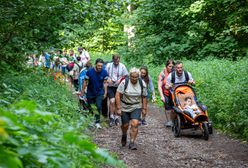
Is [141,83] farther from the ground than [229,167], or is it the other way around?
[141,83]

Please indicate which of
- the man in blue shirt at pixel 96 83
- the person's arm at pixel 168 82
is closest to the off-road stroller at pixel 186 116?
the person's arm at pixel 168 82

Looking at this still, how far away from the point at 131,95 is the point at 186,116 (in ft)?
5.80

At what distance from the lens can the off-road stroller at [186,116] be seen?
10.3 m

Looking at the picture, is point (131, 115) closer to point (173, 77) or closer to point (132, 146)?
point (132, 146)

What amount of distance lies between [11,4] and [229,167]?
5.05 meters

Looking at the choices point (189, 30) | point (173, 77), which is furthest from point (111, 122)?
point (189, 30)

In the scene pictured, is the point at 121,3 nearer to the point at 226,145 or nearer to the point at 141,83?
the point at 141,83

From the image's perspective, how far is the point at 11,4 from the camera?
8.16 metres

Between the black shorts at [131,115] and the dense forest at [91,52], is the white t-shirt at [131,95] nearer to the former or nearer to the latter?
the black shorts at [131,115]

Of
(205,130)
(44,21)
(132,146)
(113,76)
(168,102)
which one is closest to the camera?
(44,21)

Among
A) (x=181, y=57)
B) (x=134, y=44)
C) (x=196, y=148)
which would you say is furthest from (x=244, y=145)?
(x=134, y=44)

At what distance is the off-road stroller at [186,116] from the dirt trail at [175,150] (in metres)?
0.25

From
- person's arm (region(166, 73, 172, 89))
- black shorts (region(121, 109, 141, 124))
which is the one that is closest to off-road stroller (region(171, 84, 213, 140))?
person's arm (region(166, 73, 172, 89))

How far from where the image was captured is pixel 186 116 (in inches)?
411
